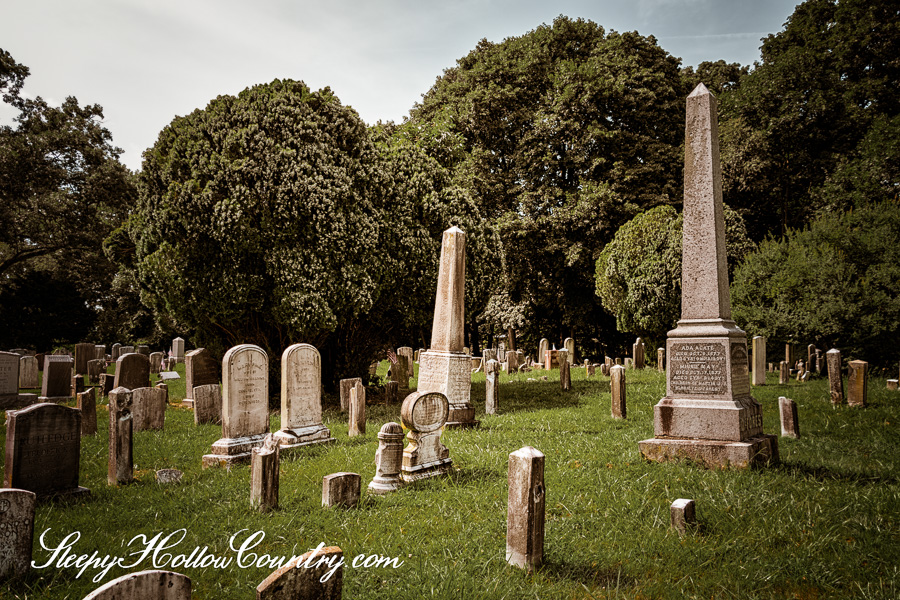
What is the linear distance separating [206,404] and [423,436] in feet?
19.2

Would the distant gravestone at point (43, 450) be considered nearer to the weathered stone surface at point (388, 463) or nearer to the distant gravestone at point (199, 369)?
the weathered stone surface at point (388, 463)

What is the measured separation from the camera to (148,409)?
9.12 meters

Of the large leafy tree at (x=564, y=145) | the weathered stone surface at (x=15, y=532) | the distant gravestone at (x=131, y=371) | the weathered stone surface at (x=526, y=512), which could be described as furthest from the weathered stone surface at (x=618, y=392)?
the large leafy tree at (x=564, y=145)

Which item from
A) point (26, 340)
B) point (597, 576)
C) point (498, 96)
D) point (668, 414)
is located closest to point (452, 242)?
point (668, 414)

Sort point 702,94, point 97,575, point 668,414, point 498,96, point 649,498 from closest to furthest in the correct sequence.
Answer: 1. point 97,575
2. point 649,498
3. point 668,414
4. point 702,94
5. point 498,96

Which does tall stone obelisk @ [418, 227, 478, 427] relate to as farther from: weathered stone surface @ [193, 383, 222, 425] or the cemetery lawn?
weathered stone surface @ [193, 383, 222, 425]

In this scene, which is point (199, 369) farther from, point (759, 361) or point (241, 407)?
point (759, 361)

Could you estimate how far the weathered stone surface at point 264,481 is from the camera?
15.6ft

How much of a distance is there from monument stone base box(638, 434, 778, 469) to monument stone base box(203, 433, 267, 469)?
16.6 feet

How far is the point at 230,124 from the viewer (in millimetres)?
11305

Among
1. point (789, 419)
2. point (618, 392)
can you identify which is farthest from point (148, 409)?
point (789, 419)

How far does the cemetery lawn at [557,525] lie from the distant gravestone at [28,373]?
439 inches

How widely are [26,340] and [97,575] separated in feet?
92.9

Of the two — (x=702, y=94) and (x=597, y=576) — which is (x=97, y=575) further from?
(x=702, y=94)
